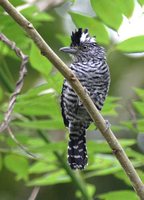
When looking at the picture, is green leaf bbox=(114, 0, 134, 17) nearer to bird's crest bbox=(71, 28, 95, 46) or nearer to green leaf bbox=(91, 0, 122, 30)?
green leaf bbox=(91, 0, 122, 30)

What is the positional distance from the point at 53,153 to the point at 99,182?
2.73m

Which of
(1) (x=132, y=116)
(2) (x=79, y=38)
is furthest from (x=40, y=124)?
(2) (x=79, y=38)

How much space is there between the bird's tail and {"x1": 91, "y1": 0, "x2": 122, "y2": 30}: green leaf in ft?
2.78

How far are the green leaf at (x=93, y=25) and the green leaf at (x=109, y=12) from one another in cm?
9

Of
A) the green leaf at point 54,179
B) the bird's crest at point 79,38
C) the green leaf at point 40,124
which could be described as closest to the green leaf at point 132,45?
the green leaf at point 40,124

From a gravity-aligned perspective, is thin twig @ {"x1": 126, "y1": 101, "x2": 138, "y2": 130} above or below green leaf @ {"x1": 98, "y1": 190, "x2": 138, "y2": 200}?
above

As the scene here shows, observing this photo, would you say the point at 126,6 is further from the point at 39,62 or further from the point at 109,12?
the point at 39,62

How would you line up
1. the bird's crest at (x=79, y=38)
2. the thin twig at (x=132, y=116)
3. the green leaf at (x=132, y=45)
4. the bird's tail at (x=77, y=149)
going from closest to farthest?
the green leaf at (x=132, y=45) < the thin twig at (x=132, y=116) < the bird's tail at (x=77, y=149) < the bird's crest at (x=79, y=38)

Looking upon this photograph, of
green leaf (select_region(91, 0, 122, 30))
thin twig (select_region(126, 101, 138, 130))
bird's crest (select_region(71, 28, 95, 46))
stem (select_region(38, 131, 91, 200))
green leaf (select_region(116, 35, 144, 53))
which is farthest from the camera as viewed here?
bird's crest (select_region(71, 28, 95, 46))

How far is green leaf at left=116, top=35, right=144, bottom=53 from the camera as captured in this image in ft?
8.96

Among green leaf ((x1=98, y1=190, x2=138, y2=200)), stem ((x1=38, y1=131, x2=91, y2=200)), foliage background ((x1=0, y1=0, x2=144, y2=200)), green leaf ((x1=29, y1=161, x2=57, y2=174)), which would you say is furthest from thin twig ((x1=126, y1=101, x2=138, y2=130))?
green leaf ((x1=29, y1=161, x2=57, y2=174))

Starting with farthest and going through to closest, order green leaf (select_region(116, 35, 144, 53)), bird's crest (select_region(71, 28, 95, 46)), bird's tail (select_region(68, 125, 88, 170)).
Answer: bird's crest (select_region(71, 28, 95, 46)), bird's tail (select_region(68, 125, 88, 170)), green leaf (select_region(116, 35, 144, 53))

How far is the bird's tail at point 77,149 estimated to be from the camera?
3.28 meters

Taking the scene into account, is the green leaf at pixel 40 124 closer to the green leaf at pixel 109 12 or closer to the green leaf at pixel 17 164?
the green leaf at pixel 17 164
